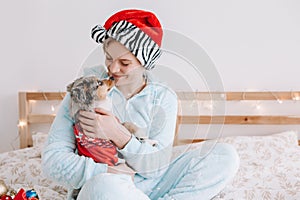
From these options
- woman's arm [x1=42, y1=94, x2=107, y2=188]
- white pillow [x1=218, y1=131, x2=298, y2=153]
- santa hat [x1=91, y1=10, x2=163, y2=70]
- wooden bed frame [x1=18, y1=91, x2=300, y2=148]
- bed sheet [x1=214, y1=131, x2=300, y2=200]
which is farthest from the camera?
wooden bed frame [x1=18, y1=91, x2=300, y2=148]

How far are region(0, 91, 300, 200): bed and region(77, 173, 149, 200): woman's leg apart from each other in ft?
0.57

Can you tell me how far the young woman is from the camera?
0.92 metres

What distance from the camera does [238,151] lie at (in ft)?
6.61

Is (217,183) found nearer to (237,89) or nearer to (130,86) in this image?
(130,86)

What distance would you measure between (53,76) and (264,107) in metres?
1.32

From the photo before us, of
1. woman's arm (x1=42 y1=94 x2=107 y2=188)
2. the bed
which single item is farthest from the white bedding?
woman's arm (x1=42 y1=94 x2=107 y2=188)

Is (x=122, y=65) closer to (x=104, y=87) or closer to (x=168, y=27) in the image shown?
(x=104, y=87)

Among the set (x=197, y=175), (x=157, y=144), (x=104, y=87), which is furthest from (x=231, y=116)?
(x=104, y=87)

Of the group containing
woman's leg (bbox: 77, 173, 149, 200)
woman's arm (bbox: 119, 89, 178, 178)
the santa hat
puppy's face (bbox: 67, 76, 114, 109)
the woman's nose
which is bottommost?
woman's leg (bbox: 77, 173, 149, 200)

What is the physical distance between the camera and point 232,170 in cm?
136

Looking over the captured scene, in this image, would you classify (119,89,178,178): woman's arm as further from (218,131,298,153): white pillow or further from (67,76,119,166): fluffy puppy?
(218,131,298,153): white pillow

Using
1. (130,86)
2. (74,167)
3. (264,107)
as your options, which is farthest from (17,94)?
(130,86)

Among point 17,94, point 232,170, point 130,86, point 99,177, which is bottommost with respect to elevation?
→ point 17,94

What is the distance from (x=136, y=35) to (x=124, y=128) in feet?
0.77
